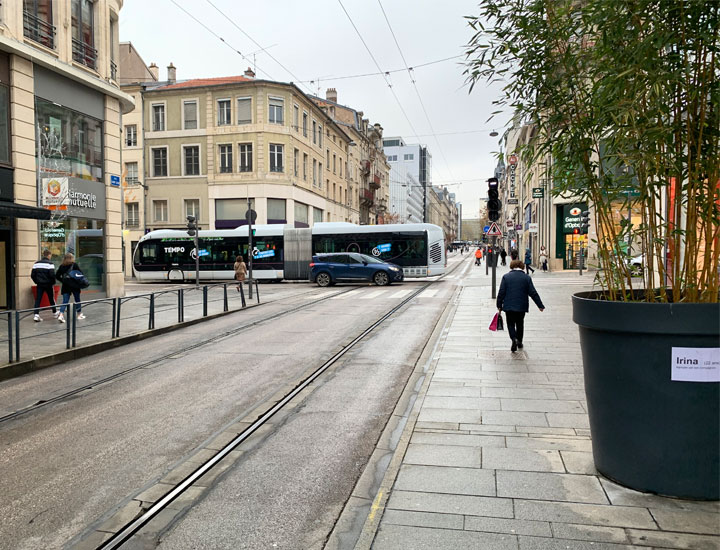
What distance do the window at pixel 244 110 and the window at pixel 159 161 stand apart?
20.0 feet

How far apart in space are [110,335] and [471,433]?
8084 millimetres

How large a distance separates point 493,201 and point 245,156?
26.0 metres

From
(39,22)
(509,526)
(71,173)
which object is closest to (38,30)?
(39,22)

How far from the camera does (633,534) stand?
308cm

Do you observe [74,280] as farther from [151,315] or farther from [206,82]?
[206,82]

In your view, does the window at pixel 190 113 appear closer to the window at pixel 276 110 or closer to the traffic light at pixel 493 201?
the window at pixel 276 110

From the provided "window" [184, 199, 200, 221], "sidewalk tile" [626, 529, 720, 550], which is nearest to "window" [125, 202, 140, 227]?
"window" [184, 199, 200, 221]

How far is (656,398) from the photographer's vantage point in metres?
3.40

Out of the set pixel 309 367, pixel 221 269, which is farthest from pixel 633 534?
pixel 221 269

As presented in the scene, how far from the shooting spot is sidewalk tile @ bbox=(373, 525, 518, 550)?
3.03 meters

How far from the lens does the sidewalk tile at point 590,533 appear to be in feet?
10.0

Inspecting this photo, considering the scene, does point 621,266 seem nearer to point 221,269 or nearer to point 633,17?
point 633,17

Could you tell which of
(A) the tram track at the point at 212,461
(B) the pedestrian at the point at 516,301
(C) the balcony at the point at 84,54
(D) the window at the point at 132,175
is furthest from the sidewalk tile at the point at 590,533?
(D) the window at the point at 132,175

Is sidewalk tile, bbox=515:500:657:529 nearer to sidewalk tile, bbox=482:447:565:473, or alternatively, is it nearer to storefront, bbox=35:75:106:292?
sidewalk tile, bbox=482:447:565:473
